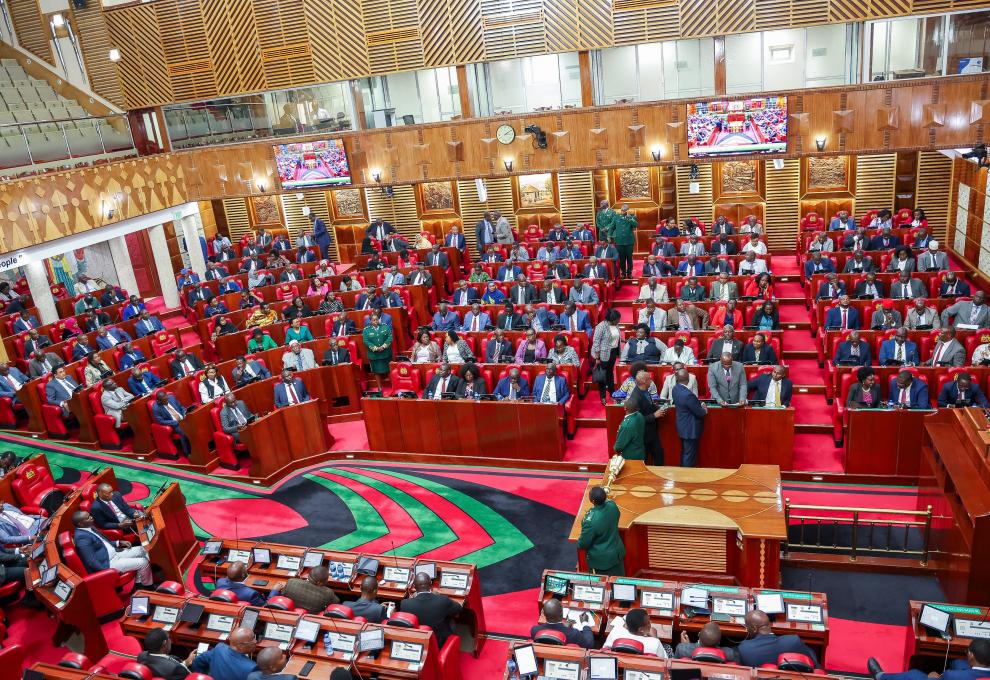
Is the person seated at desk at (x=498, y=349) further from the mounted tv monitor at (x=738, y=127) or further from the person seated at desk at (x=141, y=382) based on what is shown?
the mounted tv monitor at (x=738, y=127)

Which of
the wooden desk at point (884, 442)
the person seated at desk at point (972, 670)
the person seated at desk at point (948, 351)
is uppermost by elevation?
the person seated at desk at point (948, 351)

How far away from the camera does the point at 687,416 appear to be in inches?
333

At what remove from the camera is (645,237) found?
18.5m

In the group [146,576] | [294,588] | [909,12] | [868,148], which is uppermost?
[909,12]

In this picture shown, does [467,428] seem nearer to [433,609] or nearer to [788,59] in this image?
[433,609]

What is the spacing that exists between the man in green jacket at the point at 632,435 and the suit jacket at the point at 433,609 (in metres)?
2.75

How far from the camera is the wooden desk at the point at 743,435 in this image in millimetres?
8586

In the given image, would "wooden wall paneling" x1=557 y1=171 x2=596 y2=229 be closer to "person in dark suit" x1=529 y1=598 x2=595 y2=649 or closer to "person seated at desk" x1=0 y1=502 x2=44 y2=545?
"person seated at desk" x1=0 y1=502 x2=44 y2=545

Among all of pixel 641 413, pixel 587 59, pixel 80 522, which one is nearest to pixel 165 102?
pixel 587 59

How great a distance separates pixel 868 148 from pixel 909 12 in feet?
7.69

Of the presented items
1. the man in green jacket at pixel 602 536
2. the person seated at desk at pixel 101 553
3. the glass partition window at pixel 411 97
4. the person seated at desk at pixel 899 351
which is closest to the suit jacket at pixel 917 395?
the person seated at desk at pixel 899 351

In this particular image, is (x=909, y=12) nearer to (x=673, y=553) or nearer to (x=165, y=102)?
(x=673, y=553)

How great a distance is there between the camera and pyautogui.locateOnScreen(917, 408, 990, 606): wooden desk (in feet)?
19.6

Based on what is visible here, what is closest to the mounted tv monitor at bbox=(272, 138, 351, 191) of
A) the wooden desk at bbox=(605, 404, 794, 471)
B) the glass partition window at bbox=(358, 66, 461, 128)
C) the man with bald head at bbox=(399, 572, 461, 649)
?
the glass partition window at bbox=(358, 66, 461, 128)
